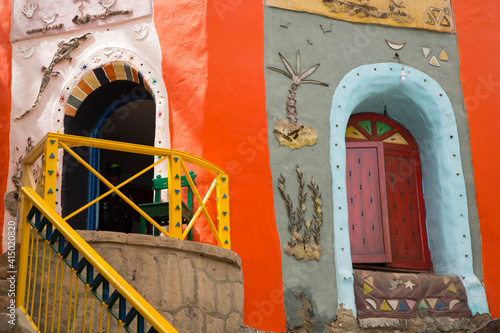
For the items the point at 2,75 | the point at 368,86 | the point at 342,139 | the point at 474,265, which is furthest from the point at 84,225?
the point at 474,265

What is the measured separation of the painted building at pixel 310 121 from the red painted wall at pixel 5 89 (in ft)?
0.09

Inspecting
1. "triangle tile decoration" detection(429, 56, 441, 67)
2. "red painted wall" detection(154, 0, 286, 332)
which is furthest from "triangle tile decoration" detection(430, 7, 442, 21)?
"red painted wall" detection(154, 0, 286, 332)

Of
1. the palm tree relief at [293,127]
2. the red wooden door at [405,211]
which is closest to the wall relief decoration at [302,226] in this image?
the palm tree relief at [293,127]

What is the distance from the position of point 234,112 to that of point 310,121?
0.92 m

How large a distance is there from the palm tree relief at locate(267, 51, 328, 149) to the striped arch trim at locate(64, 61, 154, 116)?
66.0 inches

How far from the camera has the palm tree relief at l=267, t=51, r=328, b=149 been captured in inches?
300

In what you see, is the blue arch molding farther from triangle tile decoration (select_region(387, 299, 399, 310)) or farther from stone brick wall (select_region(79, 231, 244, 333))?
stone brick wall (select_region(79, 231, 244, 333))

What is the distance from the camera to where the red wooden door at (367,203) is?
8.07 meters

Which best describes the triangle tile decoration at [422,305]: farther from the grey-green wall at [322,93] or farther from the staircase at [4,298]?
the staircase at [4,298]

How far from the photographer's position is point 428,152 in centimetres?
852

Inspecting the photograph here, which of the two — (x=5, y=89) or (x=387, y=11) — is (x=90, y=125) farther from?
(x=387, y=11)

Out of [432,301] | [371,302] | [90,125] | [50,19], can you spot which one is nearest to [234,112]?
[90,125]

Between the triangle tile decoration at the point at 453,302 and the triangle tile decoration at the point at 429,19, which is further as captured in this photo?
the triangle tile decoration at the point at 429,19

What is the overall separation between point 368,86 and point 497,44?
1.92 metres
